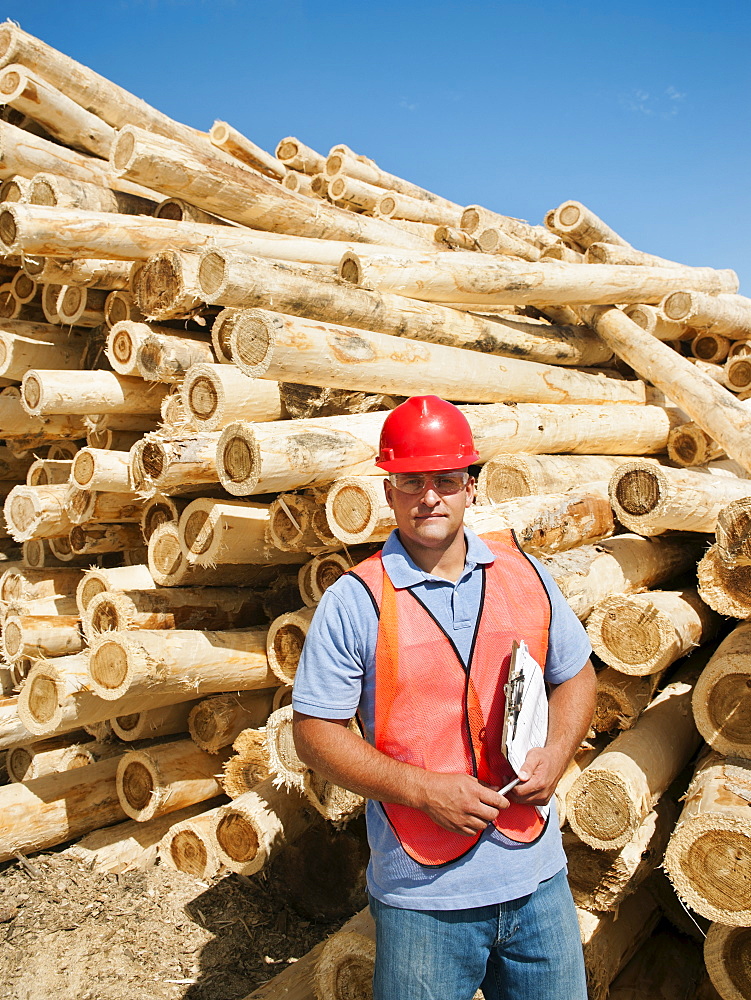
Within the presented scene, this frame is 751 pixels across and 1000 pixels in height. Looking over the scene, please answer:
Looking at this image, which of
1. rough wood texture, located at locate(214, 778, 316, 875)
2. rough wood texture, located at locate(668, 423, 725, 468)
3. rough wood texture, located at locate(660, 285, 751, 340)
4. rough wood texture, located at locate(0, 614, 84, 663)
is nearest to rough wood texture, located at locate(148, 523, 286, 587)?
rough wood texture, located at locate(0, 614, 84, 663)

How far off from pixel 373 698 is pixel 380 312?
3.39 meters

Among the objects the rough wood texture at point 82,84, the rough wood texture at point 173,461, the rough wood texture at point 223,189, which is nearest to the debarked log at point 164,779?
the rough wood texture at point 173,461

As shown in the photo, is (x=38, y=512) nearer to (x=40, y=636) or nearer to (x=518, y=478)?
(x=40, y=636)

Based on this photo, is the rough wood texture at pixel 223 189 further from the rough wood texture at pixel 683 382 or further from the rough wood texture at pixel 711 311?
the rough wood texture at pixel 711 311

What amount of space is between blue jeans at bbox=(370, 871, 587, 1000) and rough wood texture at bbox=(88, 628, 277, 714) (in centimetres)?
231

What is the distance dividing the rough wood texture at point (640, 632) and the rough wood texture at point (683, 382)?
1.89 meters

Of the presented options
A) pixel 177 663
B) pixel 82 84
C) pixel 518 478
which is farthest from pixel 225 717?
pixel 82 84

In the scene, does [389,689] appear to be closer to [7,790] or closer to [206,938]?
[206,938]

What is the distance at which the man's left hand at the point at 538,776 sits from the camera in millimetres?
2129

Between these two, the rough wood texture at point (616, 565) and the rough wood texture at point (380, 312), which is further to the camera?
the rough wood texture at point (380, 312)

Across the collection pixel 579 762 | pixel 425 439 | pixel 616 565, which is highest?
pixel 425 439

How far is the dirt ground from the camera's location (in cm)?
376

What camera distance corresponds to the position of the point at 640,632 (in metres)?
3.55

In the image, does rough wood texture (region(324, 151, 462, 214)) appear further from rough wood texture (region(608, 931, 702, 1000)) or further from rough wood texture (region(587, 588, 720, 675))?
rough wood texture (region(608, 931, 702, 1000))
